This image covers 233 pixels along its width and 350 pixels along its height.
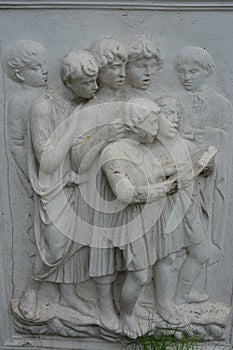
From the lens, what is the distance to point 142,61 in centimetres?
172

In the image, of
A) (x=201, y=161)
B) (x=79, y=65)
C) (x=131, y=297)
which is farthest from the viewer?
(x=131, y=297)

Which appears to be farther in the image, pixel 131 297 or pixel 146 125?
pixel 131 297

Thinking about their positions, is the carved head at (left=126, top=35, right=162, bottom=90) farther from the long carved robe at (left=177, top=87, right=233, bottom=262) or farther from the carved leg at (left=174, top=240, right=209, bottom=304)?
the carved leg at (left=174, top=240, right=209, bottom=304)

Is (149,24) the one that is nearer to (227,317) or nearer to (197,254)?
(197,254)

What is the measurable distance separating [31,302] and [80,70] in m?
0.86

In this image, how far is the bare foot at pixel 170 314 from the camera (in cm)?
200

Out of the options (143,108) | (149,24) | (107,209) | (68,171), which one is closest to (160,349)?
(107,209)

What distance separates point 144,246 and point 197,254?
20 cm

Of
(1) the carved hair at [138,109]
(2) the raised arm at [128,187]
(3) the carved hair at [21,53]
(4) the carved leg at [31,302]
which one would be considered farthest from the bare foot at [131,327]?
(3) the carved hair at [21,53]

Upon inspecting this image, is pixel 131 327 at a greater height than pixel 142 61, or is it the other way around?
pixel 142 61

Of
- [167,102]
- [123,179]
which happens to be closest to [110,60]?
[167,102]

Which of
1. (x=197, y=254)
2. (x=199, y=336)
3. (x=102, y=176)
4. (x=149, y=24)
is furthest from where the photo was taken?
(x=199, y=336)

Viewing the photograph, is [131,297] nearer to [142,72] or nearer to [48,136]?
[48,136]

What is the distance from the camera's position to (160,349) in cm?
196
